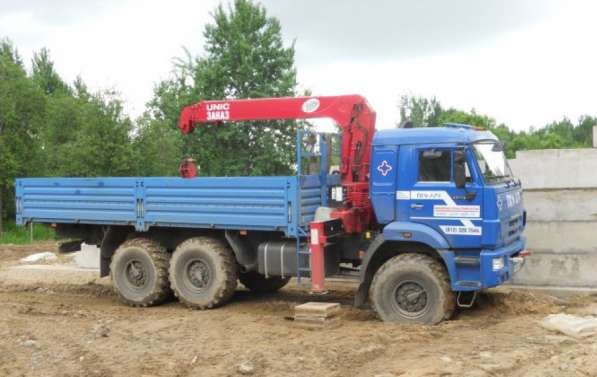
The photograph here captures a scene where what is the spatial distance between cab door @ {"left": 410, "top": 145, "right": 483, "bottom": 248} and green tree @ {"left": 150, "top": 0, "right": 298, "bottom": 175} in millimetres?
18467

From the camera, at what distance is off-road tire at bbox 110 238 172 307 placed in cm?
1159

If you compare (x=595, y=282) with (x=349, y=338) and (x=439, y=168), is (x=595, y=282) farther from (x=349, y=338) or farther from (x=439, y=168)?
(x=349, y=338)

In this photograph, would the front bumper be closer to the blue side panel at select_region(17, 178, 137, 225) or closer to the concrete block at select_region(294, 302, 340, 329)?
the concrete block at select_region(294, 302, 340, 329)

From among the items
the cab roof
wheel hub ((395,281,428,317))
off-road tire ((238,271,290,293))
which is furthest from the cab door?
off-road tire ((238,271,290,293))

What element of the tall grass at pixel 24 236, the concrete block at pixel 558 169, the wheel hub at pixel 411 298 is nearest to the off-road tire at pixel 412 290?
the wheel hub at pixel 411 298

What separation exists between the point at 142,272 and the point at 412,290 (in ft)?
15.3

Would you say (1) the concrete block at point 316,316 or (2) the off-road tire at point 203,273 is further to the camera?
(2) the off-road tire at point 203,273

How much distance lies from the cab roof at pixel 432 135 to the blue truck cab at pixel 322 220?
16 millimetres

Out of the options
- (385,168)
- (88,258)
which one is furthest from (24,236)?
(385,168)

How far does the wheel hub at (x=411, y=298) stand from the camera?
9.52m

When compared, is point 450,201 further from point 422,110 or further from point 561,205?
point 422,110

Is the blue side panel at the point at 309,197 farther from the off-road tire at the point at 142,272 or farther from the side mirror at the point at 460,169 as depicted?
the off-road tire at the point at 142,272

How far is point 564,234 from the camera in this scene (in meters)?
11.3

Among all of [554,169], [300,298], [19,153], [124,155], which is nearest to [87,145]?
[124,155]
